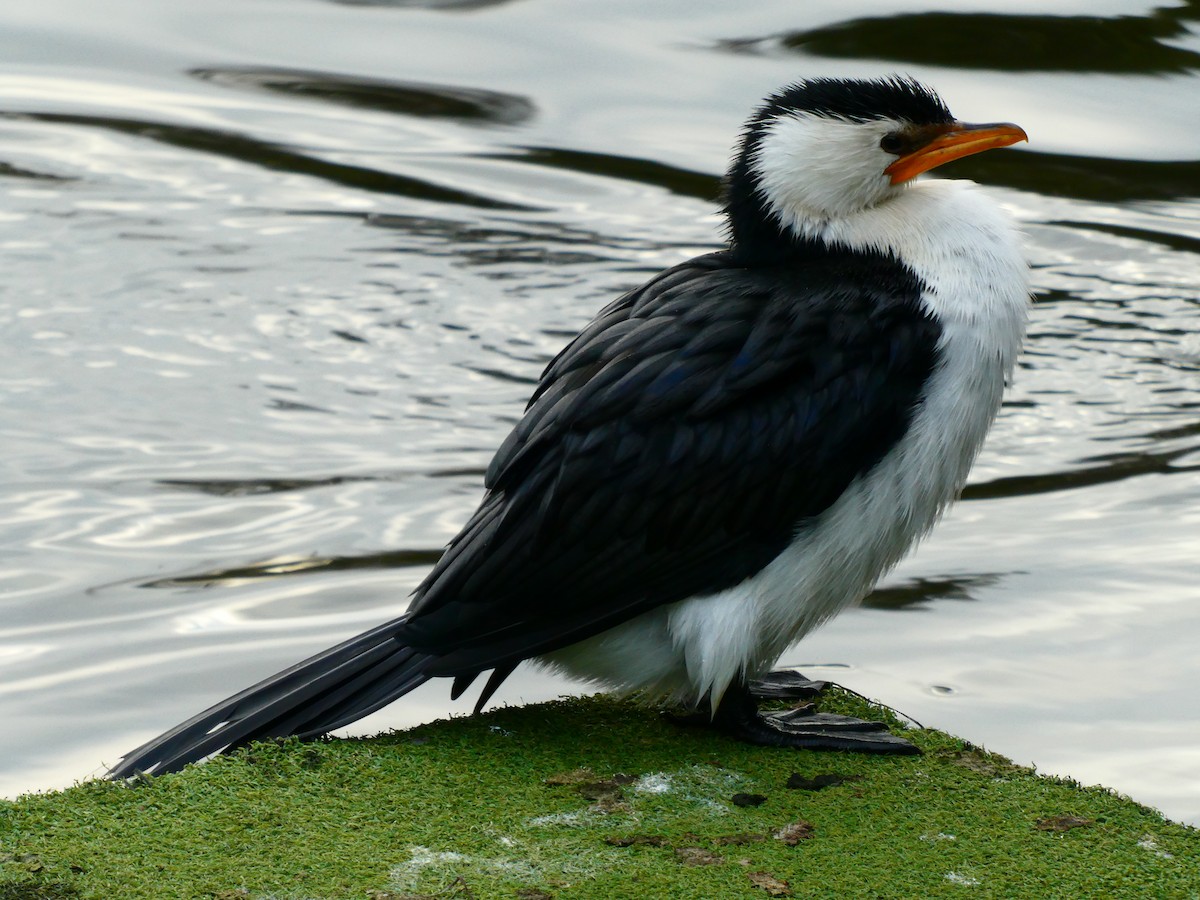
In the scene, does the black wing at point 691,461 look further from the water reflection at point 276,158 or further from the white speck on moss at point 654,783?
the water reflection at point 276,158

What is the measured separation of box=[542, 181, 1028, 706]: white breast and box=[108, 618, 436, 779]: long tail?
1.03ft

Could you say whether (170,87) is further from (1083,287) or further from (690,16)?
(1083,287)

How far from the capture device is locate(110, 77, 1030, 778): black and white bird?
3.10 meters

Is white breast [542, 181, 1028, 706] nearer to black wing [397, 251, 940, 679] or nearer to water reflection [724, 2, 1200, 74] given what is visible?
black wing [397, 251, 940, 679]

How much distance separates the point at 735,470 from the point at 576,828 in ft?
2.32

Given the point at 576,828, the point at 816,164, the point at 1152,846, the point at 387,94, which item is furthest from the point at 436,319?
the point at 1152,846

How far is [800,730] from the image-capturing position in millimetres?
3367

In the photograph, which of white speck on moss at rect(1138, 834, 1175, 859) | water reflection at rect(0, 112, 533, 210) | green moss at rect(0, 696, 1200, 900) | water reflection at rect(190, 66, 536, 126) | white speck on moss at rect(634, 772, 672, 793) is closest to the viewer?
green moss at rect(0, 696, 1200, 900)

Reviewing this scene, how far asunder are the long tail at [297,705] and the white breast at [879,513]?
313 mm

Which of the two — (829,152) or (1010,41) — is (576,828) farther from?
(1010,41)

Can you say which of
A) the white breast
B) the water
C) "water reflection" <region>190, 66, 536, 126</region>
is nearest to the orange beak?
the white breast

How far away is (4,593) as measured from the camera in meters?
4.23

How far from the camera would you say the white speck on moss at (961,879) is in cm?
275

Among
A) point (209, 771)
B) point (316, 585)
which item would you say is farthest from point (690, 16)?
point (209, 771)
